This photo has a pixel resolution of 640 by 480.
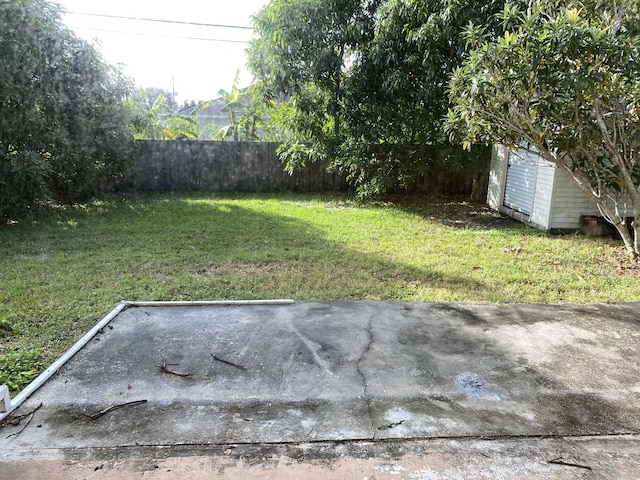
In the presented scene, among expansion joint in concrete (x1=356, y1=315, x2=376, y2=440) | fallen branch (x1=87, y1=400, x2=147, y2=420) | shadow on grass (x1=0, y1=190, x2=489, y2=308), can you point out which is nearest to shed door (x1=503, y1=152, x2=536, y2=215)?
shadow on grass (x1=0, y1=190, x2=489, y2=308)

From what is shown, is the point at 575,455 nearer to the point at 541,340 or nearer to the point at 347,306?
the point at 541,340

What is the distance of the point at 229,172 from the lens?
11836 mm

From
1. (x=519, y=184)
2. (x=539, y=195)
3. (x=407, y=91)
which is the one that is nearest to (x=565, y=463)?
(x=539, y=195)

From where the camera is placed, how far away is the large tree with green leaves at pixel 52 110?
6676 millimetres

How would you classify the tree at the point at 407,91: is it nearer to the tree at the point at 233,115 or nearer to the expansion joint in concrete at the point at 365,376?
the tree at the point at 233,115

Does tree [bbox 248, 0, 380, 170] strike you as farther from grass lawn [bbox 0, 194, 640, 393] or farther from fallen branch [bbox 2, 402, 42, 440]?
fallen branch [bbox 2, 402, 42, 440]

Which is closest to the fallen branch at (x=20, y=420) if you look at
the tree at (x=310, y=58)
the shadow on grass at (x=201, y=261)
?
the shadow on grass at (x=201, y=261)

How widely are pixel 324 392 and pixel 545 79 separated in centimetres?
423

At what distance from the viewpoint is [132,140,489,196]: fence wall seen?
37.4 ft

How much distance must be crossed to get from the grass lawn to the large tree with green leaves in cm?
78

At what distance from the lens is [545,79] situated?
16.0 ft

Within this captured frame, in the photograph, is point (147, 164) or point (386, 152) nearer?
point (386, 152)

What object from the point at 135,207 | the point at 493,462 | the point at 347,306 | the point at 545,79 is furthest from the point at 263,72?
the point at 493,462

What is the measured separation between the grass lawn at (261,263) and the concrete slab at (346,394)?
51 cm
